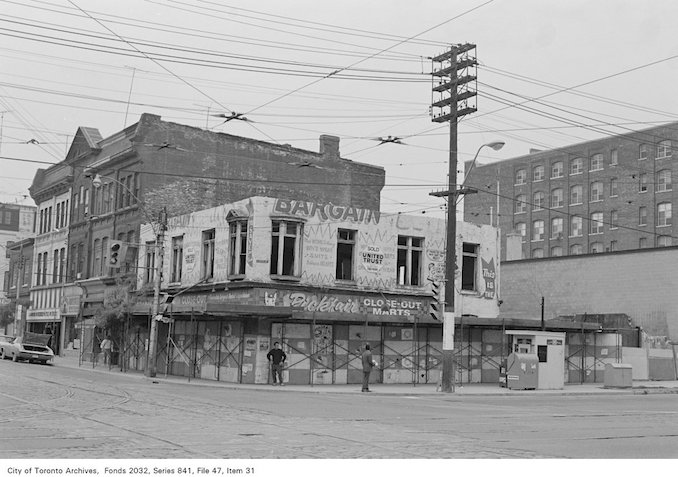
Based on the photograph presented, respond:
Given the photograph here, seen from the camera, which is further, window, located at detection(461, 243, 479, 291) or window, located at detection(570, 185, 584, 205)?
window, located at detection(570, 185, 584, 205)

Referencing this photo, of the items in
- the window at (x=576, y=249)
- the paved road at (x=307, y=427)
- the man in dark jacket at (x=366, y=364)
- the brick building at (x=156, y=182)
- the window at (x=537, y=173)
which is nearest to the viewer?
the paved road at (x=307, y=427)

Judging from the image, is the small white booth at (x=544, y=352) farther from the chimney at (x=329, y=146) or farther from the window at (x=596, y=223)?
the window at (x=596, y=223)

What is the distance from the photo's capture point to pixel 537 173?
91.1 m

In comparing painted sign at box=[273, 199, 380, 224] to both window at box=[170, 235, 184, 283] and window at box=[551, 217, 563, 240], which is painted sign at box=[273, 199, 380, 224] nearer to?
window at box=[170, 235, 184, 283]

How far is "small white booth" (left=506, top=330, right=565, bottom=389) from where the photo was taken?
3319 cm

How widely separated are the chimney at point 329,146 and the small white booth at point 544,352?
24093 mm

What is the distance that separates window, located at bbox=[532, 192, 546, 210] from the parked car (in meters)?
57.7

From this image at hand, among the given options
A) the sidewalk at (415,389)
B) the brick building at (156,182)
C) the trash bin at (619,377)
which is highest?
the brick building at (156,182)

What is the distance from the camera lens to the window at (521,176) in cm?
9244

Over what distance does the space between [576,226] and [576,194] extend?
3.38 m

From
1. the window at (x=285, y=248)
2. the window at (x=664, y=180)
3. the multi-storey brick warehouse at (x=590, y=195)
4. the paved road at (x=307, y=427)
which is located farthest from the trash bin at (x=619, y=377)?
the window at (x=664, y=180)

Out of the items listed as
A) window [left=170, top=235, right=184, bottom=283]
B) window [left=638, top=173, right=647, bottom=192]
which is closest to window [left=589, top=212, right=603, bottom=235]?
window [left=638, top=173, right=647, bottom=192]

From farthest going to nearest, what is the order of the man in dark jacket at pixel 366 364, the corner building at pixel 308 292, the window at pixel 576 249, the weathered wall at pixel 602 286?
the window at pixel 576 249 < the weathered wall at pixel 602 286 < the corner building at pixel 308 292 < the man in dark jacket at pixel 366 364

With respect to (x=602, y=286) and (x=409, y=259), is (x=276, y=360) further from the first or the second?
(x=602, y=286)
